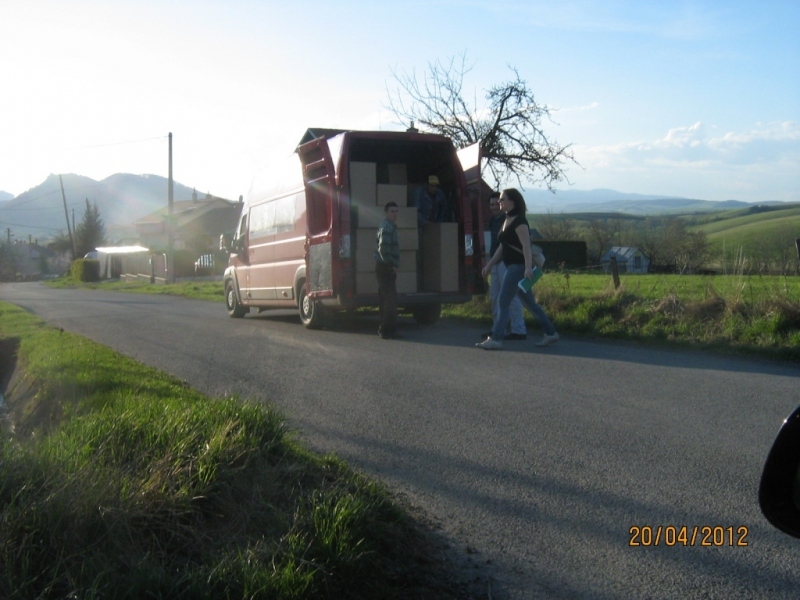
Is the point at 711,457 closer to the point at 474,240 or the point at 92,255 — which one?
the point at 474,240

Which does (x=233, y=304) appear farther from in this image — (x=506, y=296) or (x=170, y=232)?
(x=170, y=232)

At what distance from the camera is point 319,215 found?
43.7 feet

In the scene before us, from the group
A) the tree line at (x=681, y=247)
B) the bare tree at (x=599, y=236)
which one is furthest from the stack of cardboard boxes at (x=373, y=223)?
the bare tree at (x=599, y=236)

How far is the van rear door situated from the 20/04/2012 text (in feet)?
28.6

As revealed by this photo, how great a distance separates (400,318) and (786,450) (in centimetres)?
1379

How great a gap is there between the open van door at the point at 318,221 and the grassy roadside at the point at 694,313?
293cm

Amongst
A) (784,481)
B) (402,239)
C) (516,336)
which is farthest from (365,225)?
(784,481)

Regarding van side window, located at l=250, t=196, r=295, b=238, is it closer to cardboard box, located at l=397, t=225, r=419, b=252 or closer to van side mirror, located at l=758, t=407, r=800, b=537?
cardboard box, located at l=397, t=225, r=419, b=252

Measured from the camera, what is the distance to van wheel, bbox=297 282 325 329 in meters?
13.5

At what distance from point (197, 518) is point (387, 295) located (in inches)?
330

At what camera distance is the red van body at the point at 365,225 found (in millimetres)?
12508

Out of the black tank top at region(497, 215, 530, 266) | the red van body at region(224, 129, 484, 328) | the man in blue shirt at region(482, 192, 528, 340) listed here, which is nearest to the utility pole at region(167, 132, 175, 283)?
the red van body at region(224, 129, 484, 328)

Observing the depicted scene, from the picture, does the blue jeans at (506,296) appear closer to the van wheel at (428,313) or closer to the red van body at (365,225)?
the red van body at (365,225)

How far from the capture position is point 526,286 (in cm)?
1088
